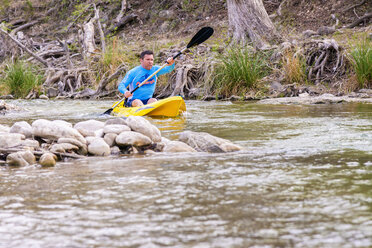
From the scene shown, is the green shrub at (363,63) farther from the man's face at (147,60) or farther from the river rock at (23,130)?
the river rock at (23,130)

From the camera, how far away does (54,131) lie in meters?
4.11

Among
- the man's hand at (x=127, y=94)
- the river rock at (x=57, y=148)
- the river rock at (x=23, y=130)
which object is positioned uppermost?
the man's hand at (x=127, y=94)

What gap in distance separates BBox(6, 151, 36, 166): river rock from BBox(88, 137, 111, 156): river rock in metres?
0.48

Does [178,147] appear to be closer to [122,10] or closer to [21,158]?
[21,158]

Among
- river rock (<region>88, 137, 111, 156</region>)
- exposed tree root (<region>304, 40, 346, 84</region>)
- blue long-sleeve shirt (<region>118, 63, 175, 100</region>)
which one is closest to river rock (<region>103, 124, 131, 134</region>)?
river rock (<region>88, 137, 111, 156</region>)

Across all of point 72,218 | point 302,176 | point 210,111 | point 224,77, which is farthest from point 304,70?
point 72,218

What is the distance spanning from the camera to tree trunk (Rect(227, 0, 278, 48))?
1141 centimetres

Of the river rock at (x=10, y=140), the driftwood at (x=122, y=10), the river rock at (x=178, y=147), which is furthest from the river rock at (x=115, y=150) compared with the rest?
the driftwood at (x=122, y=10)

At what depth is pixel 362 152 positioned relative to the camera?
361cm

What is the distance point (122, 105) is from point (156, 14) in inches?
383

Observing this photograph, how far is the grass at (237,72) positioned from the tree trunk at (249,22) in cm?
108

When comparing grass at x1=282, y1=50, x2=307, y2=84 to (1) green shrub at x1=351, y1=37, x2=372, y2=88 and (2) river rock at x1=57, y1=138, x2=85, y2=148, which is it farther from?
(2) river rock at x1=57, y1=138, x2=85, y2=148

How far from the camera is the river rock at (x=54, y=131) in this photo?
4051 mm

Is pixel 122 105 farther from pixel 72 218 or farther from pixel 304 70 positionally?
pixel 72 218
